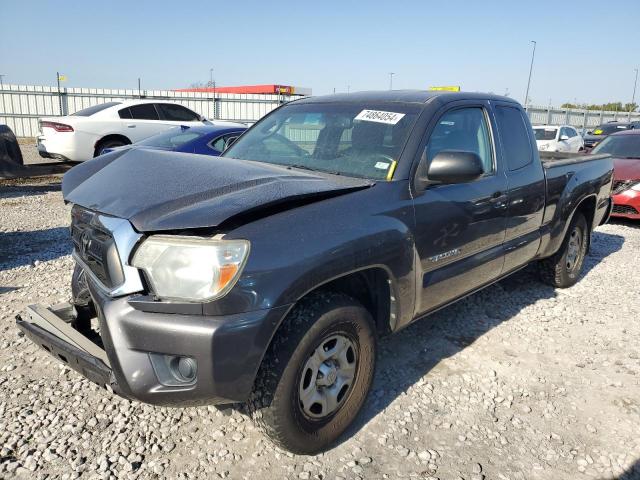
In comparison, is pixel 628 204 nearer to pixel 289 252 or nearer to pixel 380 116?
pixel 380 116

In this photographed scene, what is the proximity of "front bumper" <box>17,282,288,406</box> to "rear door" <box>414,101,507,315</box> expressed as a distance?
1195mm

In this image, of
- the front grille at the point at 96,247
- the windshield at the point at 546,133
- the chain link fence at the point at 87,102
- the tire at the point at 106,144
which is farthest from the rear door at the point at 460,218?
the chain link fence at the point at 87,102

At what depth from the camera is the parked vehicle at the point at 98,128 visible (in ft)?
34.8

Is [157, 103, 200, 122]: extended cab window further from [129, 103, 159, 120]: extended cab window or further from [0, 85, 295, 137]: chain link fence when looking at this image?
[0, 85, 295, 137]: chain link fence

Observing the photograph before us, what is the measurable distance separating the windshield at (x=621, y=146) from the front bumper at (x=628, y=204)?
124 cm

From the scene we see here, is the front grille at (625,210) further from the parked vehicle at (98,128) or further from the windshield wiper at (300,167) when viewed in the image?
the parked vehicle at (98,128)

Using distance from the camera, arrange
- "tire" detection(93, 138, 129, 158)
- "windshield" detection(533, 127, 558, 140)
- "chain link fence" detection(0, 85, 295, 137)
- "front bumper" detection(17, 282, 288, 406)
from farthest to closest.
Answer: "chain link fence" detection(0, 85, 295, 137) < "windshield" detection(533, 127, 558, 140) < "tire" detection(93, 138, 129, 158) < "front bumper" detection(17, 282, 288, 406)

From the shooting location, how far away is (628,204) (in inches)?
316

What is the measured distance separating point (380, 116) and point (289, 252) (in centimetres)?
144

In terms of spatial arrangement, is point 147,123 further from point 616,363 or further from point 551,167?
point 616,363

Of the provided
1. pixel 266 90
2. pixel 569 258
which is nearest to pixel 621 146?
pixel 569 258

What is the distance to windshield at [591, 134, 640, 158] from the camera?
9008mm

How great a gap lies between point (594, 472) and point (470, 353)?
126cm

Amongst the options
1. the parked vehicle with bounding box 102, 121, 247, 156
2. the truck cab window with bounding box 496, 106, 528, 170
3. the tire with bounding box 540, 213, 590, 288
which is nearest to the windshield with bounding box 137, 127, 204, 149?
the parked vehicle with bounding box 102, 121, 247, 156
